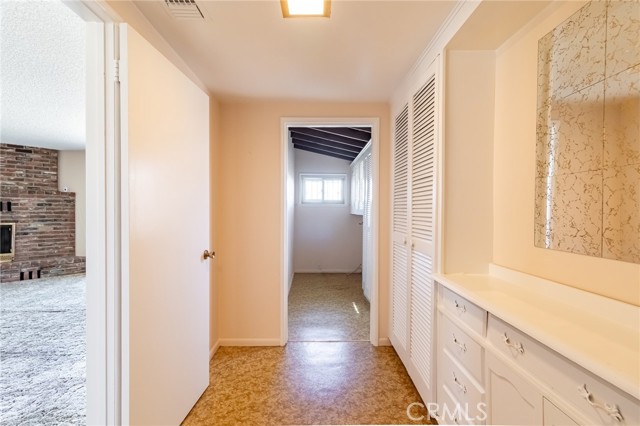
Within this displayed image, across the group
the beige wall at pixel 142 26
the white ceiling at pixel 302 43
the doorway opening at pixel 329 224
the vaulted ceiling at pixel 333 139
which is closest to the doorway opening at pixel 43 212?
the beige wall at pixel 142 26

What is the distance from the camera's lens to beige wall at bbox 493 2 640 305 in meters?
1.10

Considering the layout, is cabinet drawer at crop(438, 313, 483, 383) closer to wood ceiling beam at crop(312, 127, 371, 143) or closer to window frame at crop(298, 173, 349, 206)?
wood ceiling beam at crop(312, 127, 371, 143)

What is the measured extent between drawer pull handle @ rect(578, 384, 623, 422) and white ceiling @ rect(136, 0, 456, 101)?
159cm

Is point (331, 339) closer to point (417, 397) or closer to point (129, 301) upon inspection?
point (417, 397)

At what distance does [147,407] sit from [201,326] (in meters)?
0.60

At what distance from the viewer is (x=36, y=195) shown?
17.1 ft

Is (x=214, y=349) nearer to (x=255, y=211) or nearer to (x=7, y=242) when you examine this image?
(x=255, y=211)

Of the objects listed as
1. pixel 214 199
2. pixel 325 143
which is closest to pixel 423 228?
pixel 214 199

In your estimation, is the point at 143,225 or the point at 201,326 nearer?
the point at 143,225

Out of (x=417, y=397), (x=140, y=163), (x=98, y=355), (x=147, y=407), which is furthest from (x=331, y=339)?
(x=140, y=163)

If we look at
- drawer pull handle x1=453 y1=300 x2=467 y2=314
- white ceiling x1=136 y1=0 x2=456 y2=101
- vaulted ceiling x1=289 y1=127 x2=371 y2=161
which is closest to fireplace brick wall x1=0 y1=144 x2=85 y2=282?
vaulted ceiling x1=289 y1=127 x2=371 y2=161

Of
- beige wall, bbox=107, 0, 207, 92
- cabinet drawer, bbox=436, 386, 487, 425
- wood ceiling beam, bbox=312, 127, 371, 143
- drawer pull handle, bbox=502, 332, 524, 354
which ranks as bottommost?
cabinet drawer, bbox=436, 386, 487, 425

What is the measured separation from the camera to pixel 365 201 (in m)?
4.26

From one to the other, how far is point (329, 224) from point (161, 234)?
4560 millimetres
